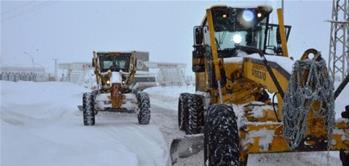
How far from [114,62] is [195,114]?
A: 7704mm

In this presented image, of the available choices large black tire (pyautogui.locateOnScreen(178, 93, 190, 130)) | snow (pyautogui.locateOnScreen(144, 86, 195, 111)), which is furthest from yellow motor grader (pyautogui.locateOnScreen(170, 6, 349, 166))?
snow (pyautogui.locateOnScreen(144, 86, 195, 111))

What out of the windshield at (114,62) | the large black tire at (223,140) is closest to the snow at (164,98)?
the windshield at (114,62)

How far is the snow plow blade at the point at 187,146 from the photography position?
7.98 m

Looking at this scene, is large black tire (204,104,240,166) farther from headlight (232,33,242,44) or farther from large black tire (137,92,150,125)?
large black tire (137,92,150,125)

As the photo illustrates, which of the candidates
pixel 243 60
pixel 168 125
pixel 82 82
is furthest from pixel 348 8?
pixel 82 82

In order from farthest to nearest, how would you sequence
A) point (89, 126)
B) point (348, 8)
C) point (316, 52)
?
1. point (348, 8)
2. point (89, 126)
3. point (316, 52)

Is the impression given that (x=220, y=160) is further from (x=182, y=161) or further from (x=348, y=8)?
(x=348, y=8)

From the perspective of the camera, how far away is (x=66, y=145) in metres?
8.84

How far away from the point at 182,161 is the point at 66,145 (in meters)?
1.93

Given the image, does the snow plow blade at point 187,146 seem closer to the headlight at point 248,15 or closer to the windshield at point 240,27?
the windshield at point 240,27

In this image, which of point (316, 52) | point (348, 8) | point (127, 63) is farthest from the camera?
point (348, 8)

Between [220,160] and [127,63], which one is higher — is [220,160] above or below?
below

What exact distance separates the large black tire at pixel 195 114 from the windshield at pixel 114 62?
719cm

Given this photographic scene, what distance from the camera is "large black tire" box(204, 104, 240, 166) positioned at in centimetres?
644
